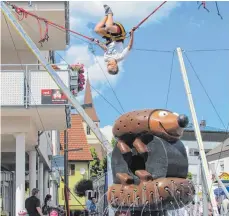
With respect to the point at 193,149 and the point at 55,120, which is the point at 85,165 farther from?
the point at 55,120

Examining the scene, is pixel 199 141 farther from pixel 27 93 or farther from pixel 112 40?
pixel 27 93

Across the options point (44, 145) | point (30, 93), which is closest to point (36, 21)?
point (30, 93)

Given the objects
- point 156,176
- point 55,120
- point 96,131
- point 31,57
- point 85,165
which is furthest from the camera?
point 85,165

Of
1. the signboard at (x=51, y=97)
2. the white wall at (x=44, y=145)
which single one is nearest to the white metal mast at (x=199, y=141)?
the signboard at (x=51, y=97)

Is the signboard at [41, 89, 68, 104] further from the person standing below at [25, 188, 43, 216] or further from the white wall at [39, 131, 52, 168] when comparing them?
the white wall at [39, 131, 52, 168]

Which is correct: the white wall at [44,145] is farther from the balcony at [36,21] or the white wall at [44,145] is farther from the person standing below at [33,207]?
the person standing below at [33,207]

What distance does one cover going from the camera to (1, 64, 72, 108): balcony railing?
15578 mm

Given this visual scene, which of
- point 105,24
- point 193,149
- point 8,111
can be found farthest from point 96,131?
point 193,149

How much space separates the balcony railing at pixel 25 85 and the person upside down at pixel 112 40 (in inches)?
321

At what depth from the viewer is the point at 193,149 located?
7800 cm

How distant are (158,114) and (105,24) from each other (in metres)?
1.66

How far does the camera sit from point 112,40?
759 cm

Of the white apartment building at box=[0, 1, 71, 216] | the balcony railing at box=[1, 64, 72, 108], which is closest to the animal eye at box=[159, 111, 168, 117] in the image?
the balcony railing at box=[1, 64, 72, 108]

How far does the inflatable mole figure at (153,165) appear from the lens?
6305 mm
